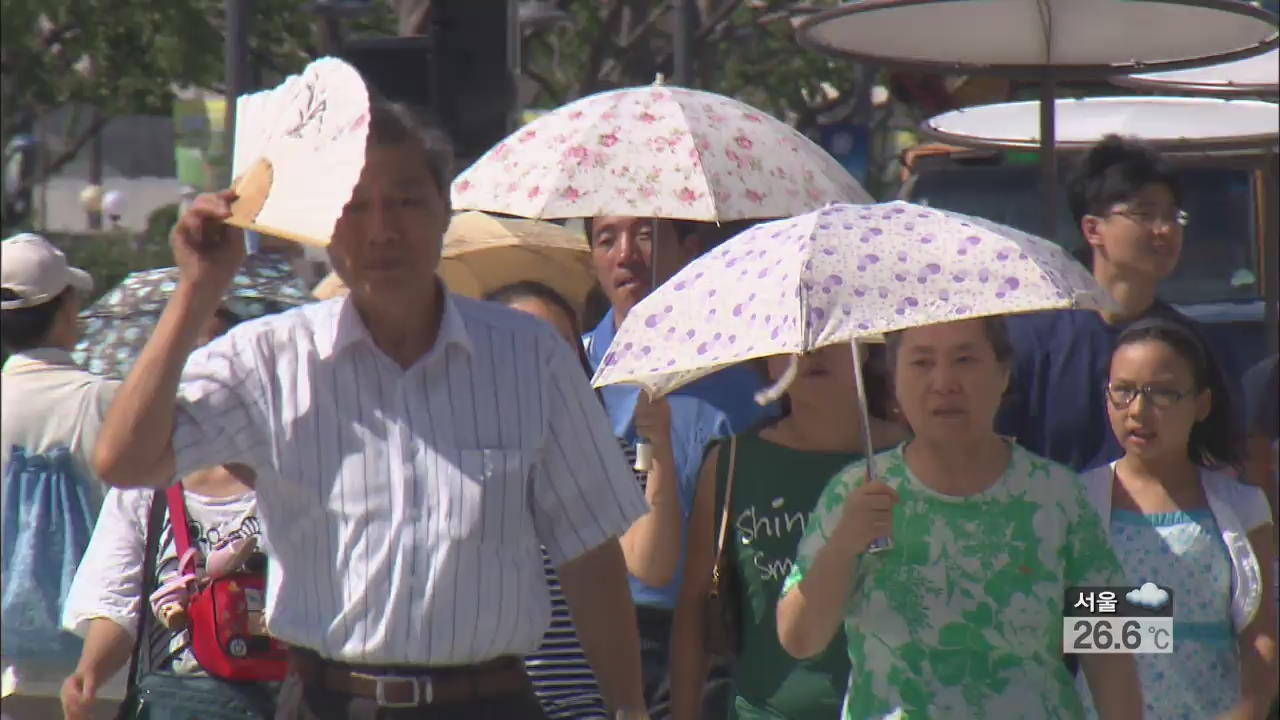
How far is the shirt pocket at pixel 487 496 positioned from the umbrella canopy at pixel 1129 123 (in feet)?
18.2

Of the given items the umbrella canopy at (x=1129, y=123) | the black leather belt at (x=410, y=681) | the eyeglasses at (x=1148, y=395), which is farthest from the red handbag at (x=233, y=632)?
the umbrella canopy at (x=1129, y=123)

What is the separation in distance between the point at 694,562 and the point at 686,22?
747 cm

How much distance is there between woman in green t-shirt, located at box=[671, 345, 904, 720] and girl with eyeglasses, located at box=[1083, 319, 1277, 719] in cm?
62

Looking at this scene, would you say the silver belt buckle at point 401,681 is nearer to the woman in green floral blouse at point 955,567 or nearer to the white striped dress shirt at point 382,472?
the white striped dress shirt at point 382,472

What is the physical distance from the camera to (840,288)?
4.18 meters

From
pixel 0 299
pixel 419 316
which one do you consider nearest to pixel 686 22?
pixel 0 299

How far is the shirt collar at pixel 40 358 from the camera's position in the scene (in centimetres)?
618

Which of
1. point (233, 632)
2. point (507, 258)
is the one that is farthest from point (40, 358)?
point (233, 632)

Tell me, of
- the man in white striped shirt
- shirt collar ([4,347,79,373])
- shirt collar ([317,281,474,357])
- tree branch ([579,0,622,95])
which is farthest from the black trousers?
tree branch ([579,0,622,95])

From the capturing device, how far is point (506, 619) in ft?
11.8

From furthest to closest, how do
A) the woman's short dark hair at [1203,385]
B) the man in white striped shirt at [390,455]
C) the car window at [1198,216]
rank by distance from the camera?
the car window at [1198,216] < the woman's short dark hair at [1203,385] < the man in white striped shirt at [390,455]

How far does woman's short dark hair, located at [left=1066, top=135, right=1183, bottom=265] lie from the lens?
5.52 m

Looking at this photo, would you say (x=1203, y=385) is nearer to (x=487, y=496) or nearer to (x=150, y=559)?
(x=487, y=496)
